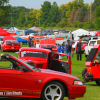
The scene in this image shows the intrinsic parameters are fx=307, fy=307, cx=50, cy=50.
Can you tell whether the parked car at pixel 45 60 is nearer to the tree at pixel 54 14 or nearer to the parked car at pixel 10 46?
the parked car at pixel 10 46

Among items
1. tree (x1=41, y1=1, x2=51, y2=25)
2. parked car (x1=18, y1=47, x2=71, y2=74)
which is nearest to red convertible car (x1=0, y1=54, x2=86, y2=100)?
parked car (x1=18, y1=47, x2=71, y2=74)

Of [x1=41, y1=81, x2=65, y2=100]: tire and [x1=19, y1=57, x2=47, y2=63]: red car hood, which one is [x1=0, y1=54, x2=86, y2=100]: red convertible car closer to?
[x1=41, y1=81, x2=65, y2=100]: tire

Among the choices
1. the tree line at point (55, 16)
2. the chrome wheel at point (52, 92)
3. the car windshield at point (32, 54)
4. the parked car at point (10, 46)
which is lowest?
the parked car at point (10, 46)

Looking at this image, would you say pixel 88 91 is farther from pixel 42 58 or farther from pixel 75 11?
pixel 75 11

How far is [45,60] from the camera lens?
1312 centimetres

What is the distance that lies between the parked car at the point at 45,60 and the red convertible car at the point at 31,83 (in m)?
4.37

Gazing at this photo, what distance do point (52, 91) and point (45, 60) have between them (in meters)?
5.49

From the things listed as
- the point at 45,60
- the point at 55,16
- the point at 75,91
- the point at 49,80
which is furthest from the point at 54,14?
the point at 49,80

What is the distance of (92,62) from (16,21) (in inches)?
6301

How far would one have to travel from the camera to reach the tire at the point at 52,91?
24.9ft

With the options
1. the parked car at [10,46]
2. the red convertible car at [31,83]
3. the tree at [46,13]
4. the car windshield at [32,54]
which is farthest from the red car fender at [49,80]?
the tree at [46,13]

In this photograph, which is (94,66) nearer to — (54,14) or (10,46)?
(10,46)

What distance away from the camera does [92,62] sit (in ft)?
37.9

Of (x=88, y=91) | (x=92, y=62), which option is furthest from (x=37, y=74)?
(x=92, y=62)
